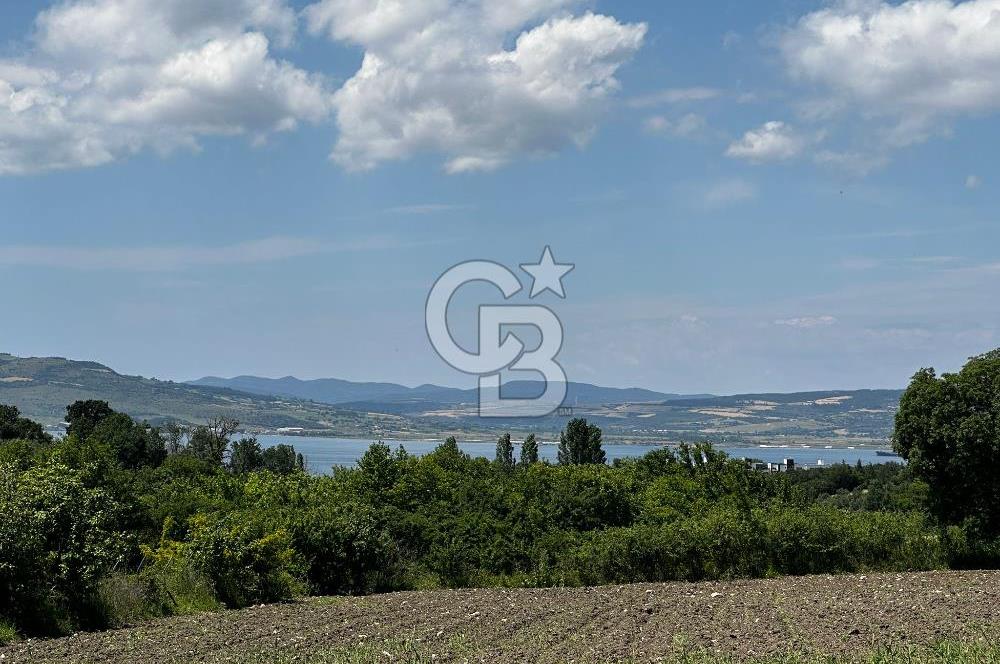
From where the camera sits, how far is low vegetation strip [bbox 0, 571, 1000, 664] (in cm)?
1380

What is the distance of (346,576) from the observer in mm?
24484

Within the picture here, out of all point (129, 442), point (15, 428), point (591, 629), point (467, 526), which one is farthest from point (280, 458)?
point (591, 629)

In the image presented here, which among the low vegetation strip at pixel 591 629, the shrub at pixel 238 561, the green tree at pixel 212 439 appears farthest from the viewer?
the green tree at pixel 212 439

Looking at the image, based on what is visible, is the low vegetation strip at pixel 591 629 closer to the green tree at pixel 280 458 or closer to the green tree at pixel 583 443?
the green tree at pixel 583 443

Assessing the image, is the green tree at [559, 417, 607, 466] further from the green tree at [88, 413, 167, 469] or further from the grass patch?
the grass patch

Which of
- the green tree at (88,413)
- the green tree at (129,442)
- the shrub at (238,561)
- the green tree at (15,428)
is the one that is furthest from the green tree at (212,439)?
the shrub at (238,561)

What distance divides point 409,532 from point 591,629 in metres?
12.2

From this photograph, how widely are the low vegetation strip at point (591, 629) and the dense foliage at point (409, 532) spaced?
4.73 ft

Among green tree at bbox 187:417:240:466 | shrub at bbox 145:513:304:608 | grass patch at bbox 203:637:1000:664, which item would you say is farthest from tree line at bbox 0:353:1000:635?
green tree at bbox 187:417:240:466

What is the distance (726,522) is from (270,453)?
72.3 meters

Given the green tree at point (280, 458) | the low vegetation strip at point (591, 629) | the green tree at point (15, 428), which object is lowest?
the green tree at point (280, 458)

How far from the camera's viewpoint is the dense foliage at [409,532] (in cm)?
A: 1836

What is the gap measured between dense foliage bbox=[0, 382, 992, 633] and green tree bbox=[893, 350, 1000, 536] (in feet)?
1.99

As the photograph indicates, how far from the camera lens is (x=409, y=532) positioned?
1085 inches
